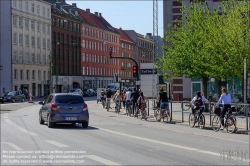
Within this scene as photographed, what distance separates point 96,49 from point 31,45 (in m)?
31.5

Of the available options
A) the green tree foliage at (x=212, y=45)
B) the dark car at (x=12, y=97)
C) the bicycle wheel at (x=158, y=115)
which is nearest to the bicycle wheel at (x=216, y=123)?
the bicycle wheel at (x=158, y=115)

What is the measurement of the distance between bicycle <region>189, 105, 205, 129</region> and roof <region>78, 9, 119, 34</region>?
298 feet

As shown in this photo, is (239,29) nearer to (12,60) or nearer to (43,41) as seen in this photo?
(12,60)

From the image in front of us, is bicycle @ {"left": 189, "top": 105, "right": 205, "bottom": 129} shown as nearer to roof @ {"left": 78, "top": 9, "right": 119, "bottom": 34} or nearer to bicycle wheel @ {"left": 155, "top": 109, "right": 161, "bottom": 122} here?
bicycle wheel @ {"left": 155, "top": 109, "right": 161, "bottom": 122}

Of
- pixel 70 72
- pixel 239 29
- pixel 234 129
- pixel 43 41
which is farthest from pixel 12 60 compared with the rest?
pixel 234 129

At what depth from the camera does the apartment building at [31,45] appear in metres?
87.1

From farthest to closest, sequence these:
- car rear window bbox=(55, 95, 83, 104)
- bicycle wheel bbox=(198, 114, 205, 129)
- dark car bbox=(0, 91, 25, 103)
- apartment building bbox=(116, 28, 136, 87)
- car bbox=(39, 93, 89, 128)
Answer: apartment building bbox=(116, 28, 136, 87), dark car bbox=(0, 91, 25, 103), car rear window bbox=(55, 95, 83, 104), car bbox=(39, 93, 89, 128), bicycle wheel bbox=(198, 114, 205, 129)

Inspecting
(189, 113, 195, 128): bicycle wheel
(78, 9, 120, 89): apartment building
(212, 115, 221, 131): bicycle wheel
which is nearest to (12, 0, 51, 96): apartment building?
(78, 9, 120, 89): apartment building

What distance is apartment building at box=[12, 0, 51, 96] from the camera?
87.1 metres

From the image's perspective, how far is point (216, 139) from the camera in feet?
62.6

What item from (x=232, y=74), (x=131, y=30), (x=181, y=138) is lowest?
(x=181, y=138)

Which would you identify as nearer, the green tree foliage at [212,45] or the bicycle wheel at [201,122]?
the bicycle wheel at [201,122]

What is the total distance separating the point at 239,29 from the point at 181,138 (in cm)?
1647

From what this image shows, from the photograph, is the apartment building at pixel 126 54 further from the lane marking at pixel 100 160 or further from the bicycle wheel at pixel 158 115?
the lane marking at pixel 100 160
